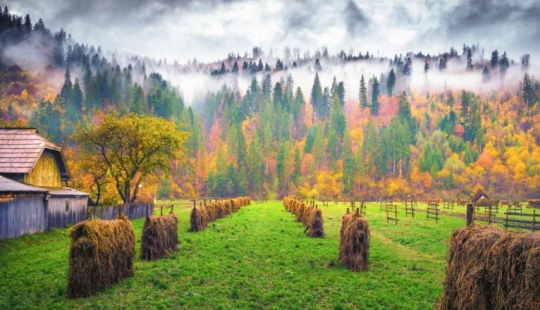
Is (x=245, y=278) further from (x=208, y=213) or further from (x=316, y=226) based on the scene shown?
(x=208, y=213)

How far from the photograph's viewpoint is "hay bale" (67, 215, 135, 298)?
11570 mm

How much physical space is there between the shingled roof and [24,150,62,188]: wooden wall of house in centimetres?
92

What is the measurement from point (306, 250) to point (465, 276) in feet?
42.9

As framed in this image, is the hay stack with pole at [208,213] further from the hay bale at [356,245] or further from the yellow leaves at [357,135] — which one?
the yellow leaves at [357,135]

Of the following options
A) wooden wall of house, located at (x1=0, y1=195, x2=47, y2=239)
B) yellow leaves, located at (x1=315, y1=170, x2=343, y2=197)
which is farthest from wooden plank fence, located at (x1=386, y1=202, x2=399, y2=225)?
yellow leaves, located at (x1=315, y1=170, x2=343, y2=197)

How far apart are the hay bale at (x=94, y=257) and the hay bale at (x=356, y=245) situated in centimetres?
930

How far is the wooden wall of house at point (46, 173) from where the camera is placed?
30.4 meters

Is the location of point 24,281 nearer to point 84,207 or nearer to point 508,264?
point 508,264

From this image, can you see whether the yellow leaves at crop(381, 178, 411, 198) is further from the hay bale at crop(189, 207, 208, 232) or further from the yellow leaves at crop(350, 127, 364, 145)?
the hay bale at crop(189, 207, 208, 232)

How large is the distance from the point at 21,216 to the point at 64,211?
6.62 m

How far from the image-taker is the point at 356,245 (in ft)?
51.7

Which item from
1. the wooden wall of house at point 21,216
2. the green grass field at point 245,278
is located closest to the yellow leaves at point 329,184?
the green grass field at point 245,278

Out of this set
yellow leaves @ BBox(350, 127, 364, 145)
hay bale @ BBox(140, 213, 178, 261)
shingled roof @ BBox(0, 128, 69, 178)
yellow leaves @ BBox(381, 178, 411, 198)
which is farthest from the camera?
yellow leaves @ BBox(350, 127, 364, 145)

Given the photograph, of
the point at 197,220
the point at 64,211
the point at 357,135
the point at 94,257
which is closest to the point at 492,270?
the point at 94,257
